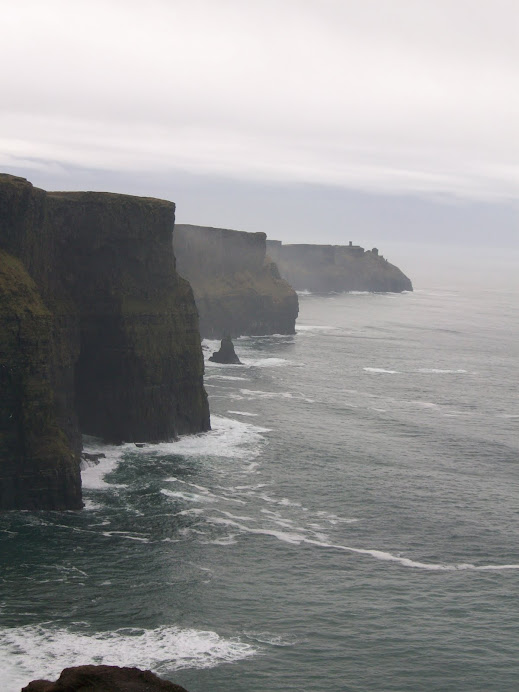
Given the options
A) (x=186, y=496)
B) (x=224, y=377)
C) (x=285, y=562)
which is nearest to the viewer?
(x=285, y=562)

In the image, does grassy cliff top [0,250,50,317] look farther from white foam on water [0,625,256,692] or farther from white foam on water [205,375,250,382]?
white foam on water [205,375,250,382]

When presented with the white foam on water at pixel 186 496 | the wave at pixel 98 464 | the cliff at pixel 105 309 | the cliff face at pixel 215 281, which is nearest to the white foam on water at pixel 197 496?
the white foam on water at pixel 186 496

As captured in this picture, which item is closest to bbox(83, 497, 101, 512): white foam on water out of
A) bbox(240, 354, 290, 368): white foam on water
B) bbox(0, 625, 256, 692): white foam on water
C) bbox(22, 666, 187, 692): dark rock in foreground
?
bbox(0, 625, 256, 692): white foam on water

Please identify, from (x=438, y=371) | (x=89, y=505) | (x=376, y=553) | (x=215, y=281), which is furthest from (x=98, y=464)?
(x=215, y=281)

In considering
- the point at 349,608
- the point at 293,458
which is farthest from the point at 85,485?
the point at 349,608

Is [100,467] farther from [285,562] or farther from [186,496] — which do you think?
[285,562]

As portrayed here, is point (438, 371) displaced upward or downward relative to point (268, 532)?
upward
